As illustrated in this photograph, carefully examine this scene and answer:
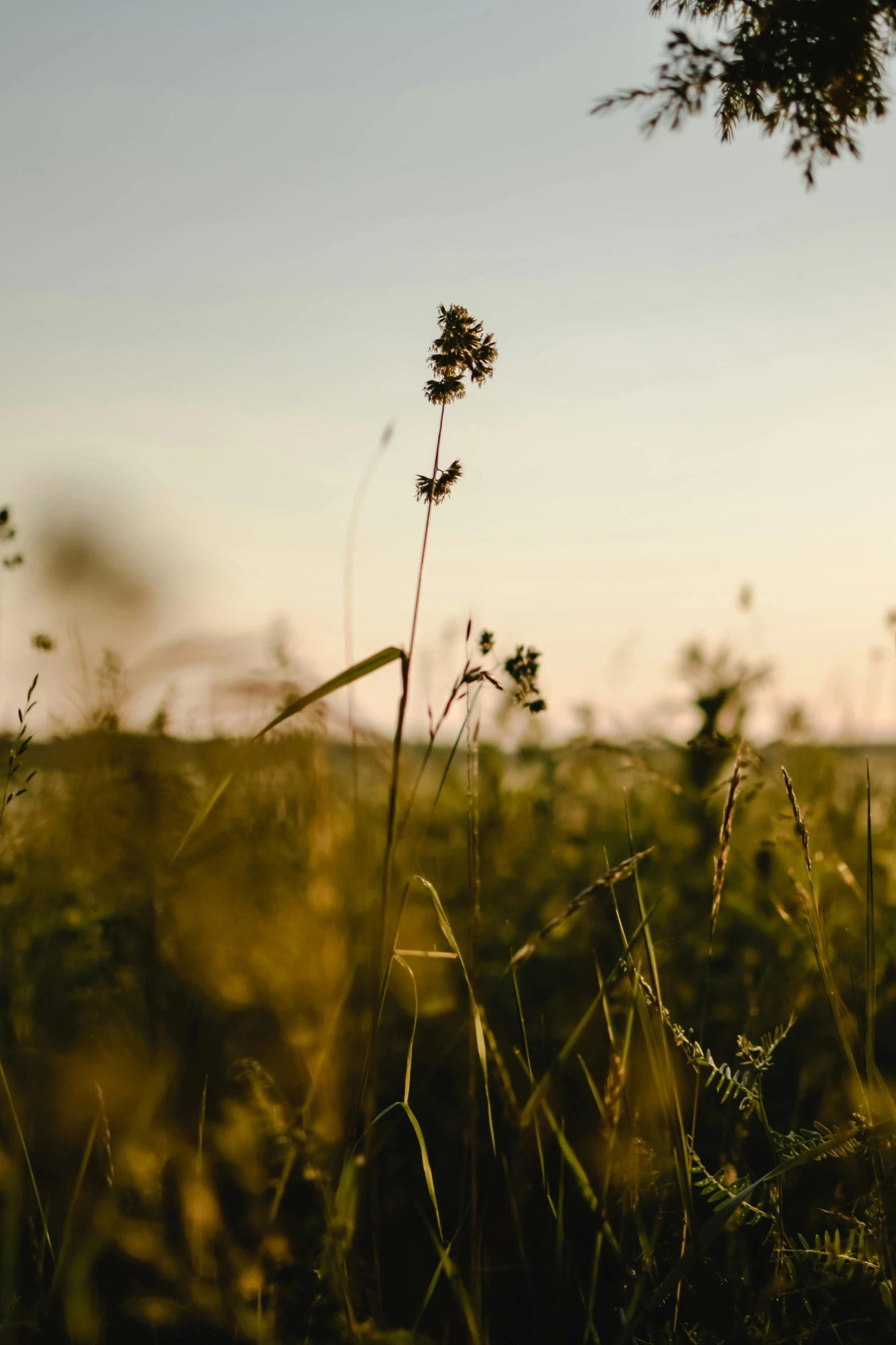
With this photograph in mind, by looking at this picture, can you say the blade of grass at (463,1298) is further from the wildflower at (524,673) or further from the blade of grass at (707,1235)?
the wildflower at (524,673)

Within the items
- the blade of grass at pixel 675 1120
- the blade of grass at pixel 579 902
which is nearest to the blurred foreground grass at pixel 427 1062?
the blade of grass at pixel 675 1120

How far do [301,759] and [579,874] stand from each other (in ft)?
4.20

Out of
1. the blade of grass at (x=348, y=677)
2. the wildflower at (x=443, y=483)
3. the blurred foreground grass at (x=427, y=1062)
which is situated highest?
the wildflower at (x=443, y=483)

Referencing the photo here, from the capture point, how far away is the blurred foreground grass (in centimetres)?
117

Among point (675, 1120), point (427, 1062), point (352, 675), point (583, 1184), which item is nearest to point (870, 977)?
point (675, 1120)

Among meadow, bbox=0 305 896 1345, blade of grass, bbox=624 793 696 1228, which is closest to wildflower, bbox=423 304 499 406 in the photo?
meadow, bbox=0 305 896 1345

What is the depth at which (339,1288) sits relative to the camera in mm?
894

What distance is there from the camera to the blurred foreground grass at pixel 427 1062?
1171 millimetres

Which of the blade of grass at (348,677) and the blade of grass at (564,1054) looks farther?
the blade of grass at (348,677)

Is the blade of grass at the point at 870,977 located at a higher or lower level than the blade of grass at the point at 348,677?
lower

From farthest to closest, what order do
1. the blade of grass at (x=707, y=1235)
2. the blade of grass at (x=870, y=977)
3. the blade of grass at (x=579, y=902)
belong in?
1. the blade of grass at (x=870, y=977)
2. the blade of grass at (x=707, y=1235)
3. the blade of grass at (x=579, y=902)

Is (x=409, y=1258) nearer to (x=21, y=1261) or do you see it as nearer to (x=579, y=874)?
(x=21, y=1261)

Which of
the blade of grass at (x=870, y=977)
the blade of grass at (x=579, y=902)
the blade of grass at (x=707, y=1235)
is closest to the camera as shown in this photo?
the blade of grass at (x=579, y=902)

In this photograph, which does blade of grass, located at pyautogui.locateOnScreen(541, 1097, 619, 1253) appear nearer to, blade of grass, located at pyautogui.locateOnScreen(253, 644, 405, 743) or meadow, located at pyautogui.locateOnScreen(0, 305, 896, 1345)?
meadow, located at pyautogui.locateOnScreen(0, 305, 896, 1345)
